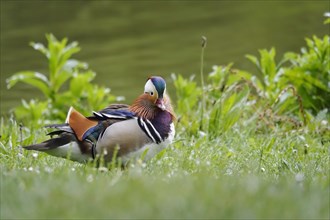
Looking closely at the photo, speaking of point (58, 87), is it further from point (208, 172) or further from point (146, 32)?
point (146, 32)

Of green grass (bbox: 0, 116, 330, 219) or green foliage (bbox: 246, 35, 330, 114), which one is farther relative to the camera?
green foliage (bbox: 246, 35, 330, 114)

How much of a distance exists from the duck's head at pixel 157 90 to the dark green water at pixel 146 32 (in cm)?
538

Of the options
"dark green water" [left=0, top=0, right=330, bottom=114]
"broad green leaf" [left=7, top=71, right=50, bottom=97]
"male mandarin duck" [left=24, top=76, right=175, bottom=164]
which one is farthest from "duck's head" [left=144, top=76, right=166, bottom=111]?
"dark green water" [left=0, top=0, right=330, bottom=114]

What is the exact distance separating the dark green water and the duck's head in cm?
538

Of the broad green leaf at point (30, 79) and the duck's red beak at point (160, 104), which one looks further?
the broad green leaf at point (30, 79)

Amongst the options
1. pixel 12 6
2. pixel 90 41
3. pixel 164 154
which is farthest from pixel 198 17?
pixel 164 154

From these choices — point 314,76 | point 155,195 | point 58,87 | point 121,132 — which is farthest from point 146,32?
point 155,195

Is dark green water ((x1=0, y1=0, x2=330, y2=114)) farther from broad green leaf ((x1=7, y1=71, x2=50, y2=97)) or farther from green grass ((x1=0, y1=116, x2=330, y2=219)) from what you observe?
green grass ((x1=0, y1=116, x2=330, y2=219))

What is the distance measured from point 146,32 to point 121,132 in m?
10.4

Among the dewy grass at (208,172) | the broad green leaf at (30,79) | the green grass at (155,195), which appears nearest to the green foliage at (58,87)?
the broad green leaf at (30,79)

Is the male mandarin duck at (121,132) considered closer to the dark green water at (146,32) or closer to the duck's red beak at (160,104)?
the duck's red beak at (160,104)

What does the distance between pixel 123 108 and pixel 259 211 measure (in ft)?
7.39

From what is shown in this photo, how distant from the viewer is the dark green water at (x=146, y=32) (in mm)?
13250

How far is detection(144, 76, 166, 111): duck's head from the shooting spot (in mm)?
5645
